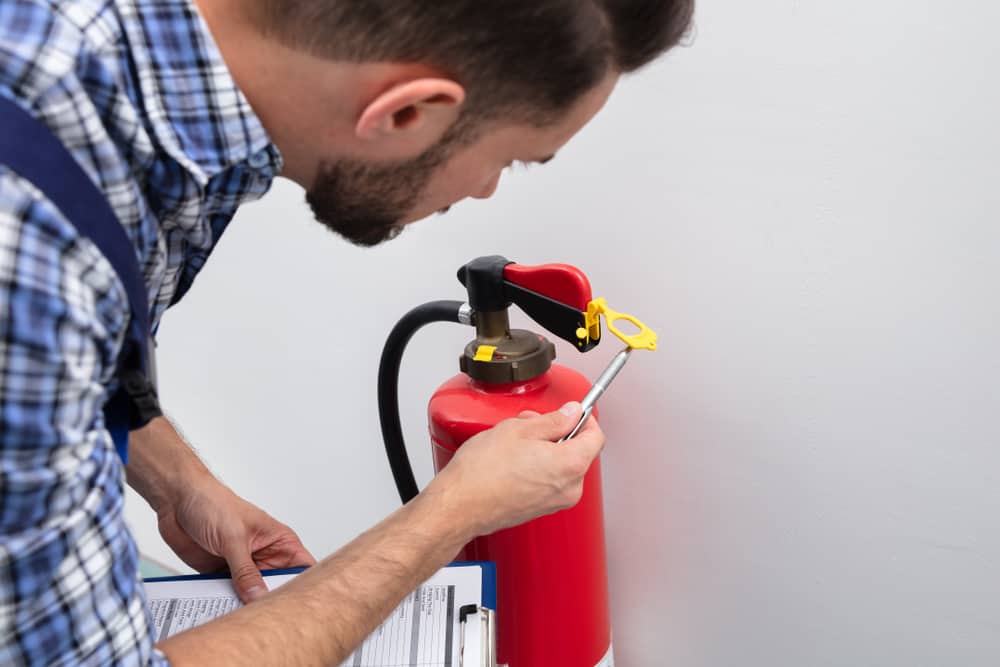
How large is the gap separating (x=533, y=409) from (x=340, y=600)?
0.32 m

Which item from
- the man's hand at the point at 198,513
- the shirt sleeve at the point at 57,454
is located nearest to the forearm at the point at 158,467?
the man's hand at the point at 198,513

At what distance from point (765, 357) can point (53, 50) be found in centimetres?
68

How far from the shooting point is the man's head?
0.52 metres

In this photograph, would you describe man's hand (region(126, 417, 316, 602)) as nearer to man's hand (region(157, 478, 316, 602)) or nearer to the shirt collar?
man's hand (region(157, 478, 316, 602))

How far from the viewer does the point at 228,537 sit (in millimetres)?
832

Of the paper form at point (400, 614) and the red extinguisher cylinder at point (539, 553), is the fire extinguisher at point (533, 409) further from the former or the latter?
the paper form at point (400, 614)

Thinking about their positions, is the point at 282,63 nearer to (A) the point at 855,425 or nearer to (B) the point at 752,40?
(B) the point at 752,40

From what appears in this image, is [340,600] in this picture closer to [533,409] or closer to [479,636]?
[479,636]

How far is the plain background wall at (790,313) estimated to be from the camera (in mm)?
744

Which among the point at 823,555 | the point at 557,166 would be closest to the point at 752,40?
the point at 557,166

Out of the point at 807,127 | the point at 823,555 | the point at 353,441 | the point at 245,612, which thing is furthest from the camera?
the point at 353,441

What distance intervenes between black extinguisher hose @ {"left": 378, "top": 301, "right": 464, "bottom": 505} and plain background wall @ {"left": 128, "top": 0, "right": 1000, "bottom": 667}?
0.13 metres

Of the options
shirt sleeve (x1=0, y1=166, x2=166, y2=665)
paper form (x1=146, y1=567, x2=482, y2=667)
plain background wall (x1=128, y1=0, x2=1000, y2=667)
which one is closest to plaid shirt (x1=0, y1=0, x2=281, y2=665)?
shirt sleeve (x1=0, y1=166, x2=166, y2=665)

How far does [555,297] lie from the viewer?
86 cm
